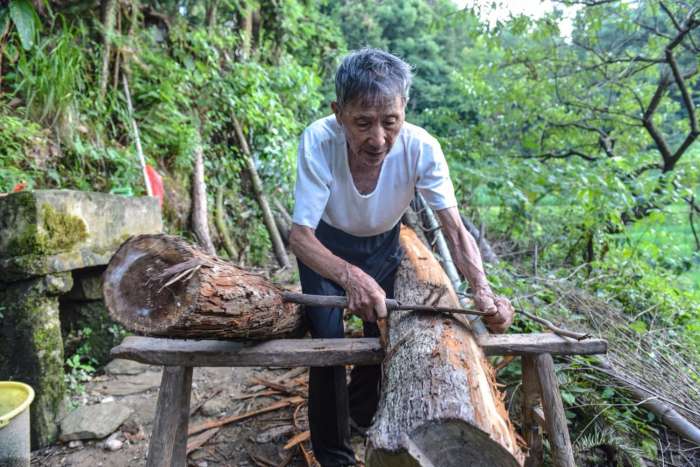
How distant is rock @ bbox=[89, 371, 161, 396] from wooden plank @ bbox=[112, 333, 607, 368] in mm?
1369

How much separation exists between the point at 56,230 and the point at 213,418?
154 cm

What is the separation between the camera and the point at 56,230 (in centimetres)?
248

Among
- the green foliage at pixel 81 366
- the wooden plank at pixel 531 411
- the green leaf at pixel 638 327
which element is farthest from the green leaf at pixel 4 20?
the green leaf at pixel 638 327

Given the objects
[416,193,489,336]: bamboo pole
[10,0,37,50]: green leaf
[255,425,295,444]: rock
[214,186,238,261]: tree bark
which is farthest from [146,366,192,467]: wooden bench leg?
[214,186,238,261]: tree bark

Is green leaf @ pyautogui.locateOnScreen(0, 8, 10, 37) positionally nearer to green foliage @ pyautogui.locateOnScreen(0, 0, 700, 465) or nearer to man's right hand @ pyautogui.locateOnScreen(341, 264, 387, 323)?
green foliage @ pyautogui.locateOnScreen(0, 0, 700, 465)

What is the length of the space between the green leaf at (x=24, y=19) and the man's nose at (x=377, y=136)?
3.11 m

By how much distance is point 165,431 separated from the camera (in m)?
1.84

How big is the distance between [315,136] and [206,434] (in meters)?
1.93

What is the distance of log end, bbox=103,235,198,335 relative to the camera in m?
1.28

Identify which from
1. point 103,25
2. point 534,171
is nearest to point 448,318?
point 534,171

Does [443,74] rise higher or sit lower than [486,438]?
higher

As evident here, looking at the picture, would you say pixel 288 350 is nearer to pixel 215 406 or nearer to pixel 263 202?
pixel 215 406

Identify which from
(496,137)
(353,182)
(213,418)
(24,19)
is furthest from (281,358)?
(496,137)

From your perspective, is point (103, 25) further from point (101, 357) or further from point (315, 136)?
point (315, 136)
